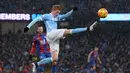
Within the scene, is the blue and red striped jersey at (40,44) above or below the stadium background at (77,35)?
above

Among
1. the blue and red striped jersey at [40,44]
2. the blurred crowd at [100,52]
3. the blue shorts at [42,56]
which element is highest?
the blue and red striped jersey at [40,44]

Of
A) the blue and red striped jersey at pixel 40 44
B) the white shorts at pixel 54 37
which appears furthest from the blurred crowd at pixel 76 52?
the white shorts at pixel 54 37

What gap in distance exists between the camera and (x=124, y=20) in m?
34.1

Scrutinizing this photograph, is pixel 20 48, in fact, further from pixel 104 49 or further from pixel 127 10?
pixel 127 10

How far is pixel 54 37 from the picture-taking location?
14.6 m

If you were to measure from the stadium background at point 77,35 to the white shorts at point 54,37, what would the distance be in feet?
50.1

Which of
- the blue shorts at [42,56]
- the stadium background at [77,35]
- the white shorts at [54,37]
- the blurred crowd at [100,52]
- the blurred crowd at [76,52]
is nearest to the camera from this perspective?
the white shorts at [54,37]

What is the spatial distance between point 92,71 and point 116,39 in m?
11.8

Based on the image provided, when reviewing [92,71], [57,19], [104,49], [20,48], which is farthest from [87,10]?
[57,19]

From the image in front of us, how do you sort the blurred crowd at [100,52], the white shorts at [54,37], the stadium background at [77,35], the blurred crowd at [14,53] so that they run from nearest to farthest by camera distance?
the white shorts at [54,37] < the blurred crowd at [14,53] < the blurred crowd at [100,52] < the stadium background at [77,35]

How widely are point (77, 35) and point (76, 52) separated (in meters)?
2.97

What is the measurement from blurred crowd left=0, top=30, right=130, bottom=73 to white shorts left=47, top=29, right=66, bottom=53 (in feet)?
36.6

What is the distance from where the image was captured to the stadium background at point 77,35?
1226 inches

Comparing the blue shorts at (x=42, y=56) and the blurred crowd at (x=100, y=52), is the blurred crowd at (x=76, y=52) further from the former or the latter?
the blue shorts at (x=42, y=56)
